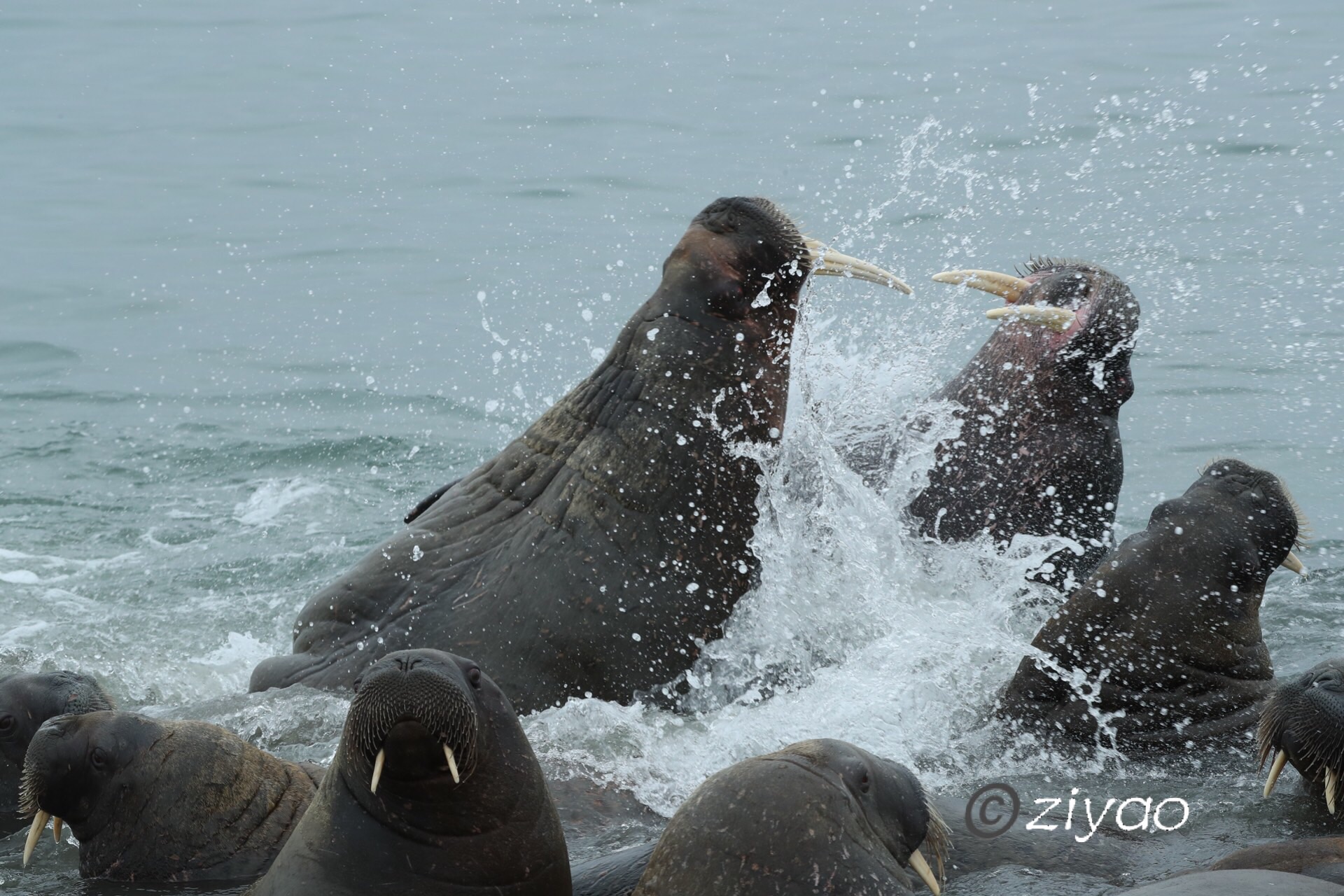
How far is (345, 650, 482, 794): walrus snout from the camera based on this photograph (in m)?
3.96

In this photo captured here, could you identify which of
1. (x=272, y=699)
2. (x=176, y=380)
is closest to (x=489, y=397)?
(x=176, y=380)

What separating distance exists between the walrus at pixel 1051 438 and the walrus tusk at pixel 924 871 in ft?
11.1

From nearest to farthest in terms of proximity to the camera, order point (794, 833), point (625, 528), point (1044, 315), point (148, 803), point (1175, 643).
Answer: point (794, 833), point (148, 803), point (1175, 643), point (625, 528), point (1044, 315)

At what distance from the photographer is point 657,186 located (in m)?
18.1

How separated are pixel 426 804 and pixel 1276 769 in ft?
8.04

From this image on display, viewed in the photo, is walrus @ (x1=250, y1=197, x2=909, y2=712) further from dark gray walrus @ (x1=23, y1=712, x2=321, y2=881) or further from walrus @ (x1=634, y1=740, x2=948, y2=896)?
walrus @ (x1=634, y1=740, x2=948, y2=896)

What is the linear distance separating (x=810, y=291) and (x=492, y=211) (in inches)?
485

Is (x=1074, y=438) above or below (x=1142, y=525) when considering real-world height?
above

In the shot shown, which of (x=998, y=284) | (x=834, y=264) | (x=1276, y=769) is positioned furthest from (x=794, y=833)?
(x=998, y=284)

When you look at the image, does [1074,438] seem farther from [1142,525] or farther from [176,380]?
[176,380]

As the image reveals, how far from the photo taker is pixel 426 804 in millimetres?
4102

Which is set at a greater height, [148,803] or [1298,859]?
[1298,859]

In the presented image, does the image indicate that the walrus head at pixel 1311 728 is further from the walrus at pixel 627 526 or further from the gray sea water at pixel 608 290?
the walrus at pixel 627 526
